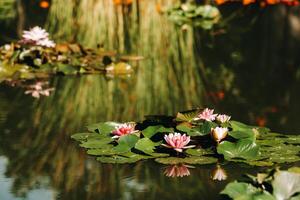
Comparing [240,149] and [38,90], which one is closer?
[240,149]

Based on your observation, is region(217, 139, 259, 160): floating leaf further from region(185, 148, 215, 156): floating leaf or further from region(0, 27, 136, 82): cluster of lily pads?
region(0, 27, 136, 82): cluster of lily pads

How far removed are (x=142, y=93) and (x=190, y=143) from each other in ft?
5.41

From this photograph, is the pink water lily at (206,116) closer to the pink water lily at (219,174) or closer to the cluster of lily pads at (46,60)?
the pink water lily at (219,174)

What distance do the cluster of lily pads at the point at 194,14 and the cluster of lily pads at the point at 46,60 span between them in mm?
2929

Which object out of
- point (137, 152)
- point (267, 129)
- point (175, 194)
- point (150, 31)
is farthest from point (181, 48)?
point (175, 194)

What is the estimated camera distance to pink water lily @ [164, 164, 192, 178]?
3328mm

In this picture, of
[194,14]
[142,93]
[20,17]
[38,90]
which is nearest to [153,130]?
[142,93]

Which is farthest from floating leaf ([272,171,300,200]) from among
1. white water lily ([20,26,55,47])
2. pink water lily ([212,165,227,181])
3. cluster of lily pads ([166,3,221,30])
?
cluster of lily pads ([166,3,221,30])

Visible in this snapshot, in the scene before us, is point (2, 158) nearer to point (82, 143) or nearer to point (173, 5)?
point (82, 143)

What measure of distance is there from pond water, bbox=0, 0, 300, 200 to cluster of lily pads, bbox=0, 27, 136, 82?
189 millimetres

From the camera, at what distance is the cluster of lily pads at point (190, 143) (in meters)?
3.46

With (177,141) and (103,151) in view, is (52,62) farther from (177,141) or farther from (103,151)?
(177,141)

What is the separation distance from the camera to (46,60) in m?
6.15

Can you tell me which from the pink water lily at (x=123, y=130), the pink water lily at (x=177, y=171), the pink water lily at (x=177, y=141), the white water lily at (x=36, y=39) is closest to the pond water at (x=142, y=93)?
the pink water lily at (x=177, y=171)
